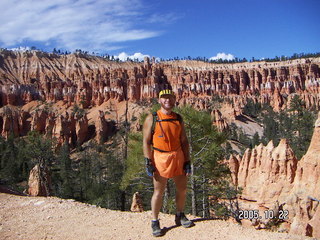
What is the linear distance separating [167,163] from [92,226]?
1.93m

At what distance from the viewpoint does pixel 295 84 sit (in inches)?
4321

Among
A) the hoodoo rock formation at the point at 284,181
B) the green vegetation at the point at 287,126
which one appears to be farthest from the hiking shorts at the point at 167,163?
the green vegetation at the point at 287,126

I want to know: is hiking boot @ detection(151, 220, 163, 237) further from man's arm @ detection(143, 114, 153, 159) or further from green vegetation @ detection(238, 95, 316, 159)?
green vegetation @ detection(238, 95, 316, 159)

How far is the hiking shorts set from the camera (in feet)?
15.2

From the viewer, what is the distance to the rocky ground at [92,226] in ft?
15.6

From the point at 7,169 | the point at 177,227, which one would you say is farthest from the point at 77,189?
the point at 177,227

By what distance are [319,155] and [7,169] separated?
34774 millimetres

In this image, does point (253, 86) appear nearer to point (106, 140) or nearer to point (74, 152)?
point (106, 140)

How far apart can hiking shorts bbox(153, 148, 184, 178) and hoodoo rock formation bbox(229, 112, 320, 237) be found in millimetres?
7103

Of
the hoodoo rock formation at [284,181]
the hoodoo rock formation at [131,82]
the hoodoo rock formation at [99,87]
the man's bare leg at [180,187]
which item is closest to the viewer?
the man's bare leg at [180,187]

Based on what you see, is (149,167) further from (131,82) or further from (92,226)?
(131,82)

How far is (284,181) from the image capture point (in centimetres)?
1783

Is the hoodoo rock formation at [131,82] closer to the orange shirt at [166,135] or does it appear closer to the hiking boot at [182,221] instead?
the hiking boot at [182,221]

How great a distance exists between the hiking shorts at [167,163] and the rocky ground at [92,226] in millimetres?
1026
